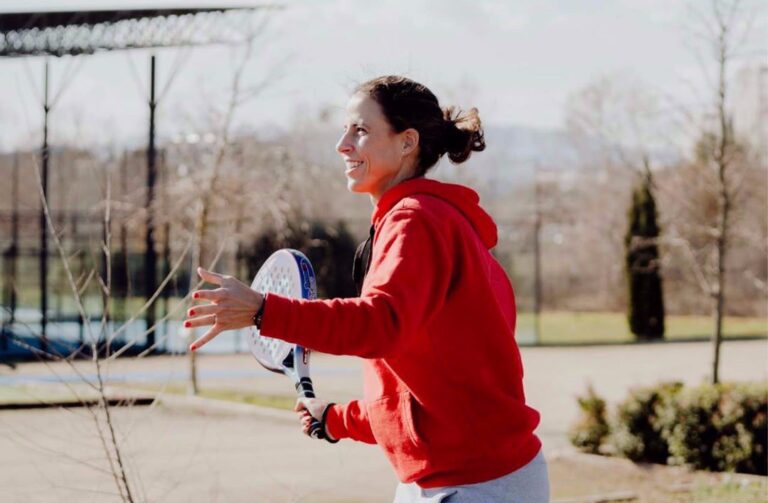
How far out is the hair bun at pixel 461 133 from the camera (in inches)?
107

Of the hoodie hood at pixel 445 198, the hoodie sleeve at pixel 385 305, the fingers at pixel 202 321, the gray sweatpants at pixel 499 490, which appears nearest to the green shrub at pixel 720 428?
the gray sweatpants at pixel 499 490

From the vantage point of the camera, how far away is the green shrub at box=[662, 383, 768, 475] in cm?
922

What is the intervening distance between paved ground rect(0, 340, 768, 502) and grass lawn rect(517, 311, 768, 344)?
8624 mm

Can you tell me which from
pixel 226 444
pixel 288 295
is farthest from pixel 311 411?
pixel 226 444

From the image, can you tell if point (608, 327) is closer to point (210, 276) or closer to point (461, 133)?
point (461, 133)

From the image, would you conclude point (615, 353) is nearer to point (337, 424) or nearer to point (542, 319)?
point (542, 319)

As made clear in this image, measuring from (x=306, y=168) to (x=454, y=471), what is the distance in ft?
77.9

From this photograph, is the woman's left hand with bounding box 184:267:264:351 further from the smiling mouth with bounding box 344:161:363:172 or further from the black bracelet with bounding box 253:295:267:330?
the smiling mouth with bounding box 344:161:363:172

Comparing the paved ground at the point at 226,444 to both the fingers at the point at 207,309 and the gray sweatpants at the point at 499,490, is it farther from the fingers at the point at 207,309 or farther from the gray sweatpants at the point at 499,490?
the fingers at the point at 207,309

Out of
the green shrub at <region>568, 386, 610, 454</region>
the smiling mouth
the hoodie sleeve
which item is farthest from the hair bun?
the green shrub at <region>568, 386, 610, 454</region>

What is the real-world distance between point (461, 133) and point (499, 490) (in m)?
0.88

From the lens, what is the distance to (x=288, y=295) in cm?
290

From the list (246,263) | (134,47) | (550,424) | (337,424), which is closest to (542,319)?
(246,263)

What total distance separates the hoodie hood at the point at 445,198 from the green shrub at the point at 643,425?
7.75 metres
